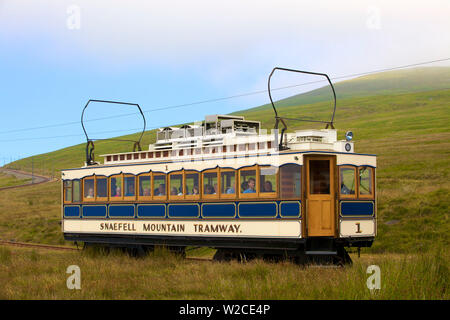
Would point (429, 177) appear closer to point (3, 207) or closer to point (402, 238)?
point (402, 238)

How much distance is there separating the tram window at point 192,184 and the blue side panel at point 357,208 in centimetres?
413

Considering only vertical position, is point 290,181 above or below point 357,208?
above

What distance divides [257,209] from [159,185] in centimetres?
400

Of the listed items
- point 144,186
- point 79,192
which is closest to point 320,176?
point 144,186

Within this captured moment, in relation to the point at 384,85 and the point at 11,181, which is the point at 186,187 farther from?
the point at 384,85

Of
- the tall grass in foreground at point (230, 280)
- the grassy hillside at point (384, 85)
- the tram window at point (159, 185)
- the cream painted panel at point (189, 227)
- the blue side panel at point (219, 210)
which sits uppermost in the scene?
the grassy hillside at point (384, 85)

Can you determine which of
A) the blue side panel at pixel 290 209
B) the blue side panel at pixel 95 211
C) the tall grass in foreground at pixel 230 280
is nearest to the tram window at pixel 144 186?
the blue side panel at pixel 95 211

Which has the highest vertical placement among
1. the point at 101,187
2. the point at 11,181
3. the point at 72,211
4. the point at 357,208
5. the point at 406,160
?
the point at 406,160

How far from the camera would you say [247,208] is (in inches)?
583

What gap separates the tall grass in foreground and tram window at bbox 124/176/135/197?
11.2ft

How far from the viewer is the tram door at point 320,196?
1393 centimetres

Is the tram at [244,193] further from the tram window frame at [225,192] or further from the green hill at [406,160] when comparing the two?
the green hill at [406,160]

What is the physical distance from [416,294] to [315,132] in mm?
6327

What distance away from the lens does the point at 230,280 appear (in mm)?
11156
